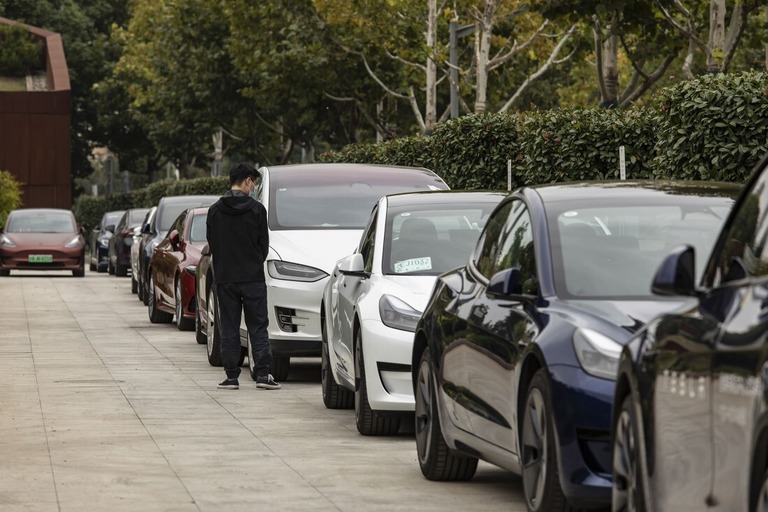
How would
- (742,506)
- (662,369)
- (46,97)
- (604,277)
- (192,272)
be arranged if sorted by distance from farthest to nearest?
(46,97)
(192,272)
(604,277)
(662,369)
(742,506)

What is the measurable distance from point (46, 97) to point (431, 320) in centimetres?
6144

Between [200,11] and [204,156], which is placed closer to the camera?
[200,11]

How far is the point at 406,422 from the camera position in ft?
40.1

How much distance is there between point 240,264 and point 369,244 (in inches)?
80.0

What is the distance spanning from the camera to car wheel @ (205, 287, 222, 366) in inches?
669

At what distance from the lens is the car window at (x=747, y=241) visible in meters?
5.55

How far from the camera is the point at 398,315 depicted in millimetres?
11492

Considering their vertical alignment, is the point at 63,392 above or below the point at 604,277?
below

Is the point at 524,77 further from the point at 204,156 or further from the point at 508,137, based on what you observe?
the point at 508,137

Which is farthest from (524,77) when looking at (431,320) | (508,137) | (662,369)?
(662,369)

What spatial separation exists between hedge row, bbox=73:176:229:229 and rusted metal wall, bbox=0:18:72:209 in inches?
123

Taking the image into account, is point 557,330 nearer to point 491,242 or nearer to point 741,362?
point 491,242

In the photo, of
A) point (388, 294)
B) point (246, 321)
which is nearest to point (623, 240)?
point (388, 294)

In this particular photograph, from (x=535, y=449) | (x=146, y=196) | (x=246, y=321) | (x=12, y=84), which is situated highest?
(x=12, y=84)
